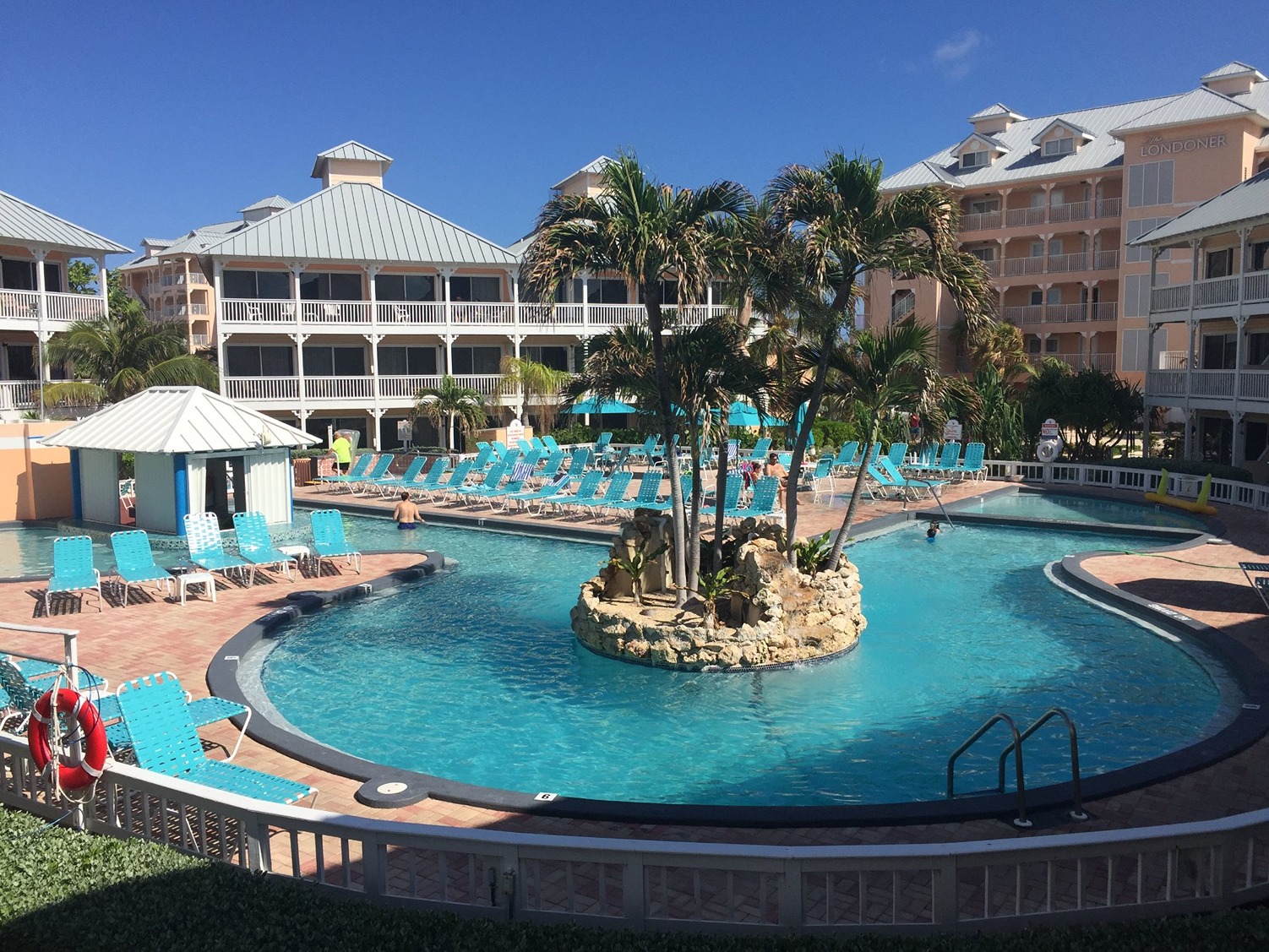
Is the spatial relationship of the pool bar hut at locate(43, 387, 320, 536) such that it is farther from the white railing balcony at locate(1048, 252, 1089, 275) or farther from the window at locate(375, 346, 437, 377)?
the white railing balcony at locate(1048, 252, 1089, 275)

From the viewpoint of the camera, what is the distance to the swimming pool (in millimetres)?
21109

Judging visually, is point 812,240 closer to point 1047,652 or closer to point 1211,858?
point 1047,652

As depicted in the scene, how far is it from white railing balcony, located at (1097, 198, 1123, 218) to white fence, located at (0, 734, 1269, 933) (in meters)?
42.2

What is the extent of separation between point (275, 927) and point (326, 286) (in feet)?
116

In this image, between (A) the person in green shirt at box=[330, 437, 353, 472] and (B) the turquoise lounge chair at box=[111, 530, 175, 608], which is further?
(A) the person in green shirt at box=[330, 437, 353, 472]

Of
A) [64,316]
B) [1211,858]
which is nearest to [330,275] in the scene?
[64,316]

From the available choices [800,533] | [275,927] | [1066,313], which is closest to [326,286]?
[800,533]

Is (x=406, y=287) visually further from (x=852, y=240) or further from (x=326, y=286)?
(x=852, y=240)

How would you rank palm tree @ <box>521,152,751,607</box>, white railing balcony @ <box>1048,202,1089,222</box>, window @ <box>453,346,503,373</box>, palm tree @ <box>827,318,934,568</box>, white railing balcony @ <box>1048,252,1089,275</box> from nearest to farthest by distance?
palm tree @ <box>521,152,751,607</box> → palm tree @ <box>827,318,934,568</box> → window @ <box>453,346,503,373</box> → white railing balcony @ <box>1048,202,1089,222</box> → white railing balcony @ <box>1048,252,1089,275</box>

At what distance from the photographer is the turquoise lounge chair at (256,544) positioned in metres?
15.4

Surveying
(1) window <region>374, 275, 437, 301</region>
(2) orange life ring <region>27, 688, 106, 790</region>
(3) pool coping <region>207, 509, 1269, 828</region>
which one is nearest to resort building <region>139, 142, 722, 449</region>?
(1) window <region>374, 275, 437, 301</region>

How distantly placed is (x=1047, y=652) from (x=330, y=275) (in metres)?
31.7

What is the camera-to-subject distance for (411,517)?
21109mm

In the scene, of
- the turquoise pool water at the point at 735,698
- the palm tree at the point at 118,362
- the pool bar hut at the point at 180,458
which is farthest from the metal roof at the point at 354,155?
the turquoise pool water at the point at 735,698
